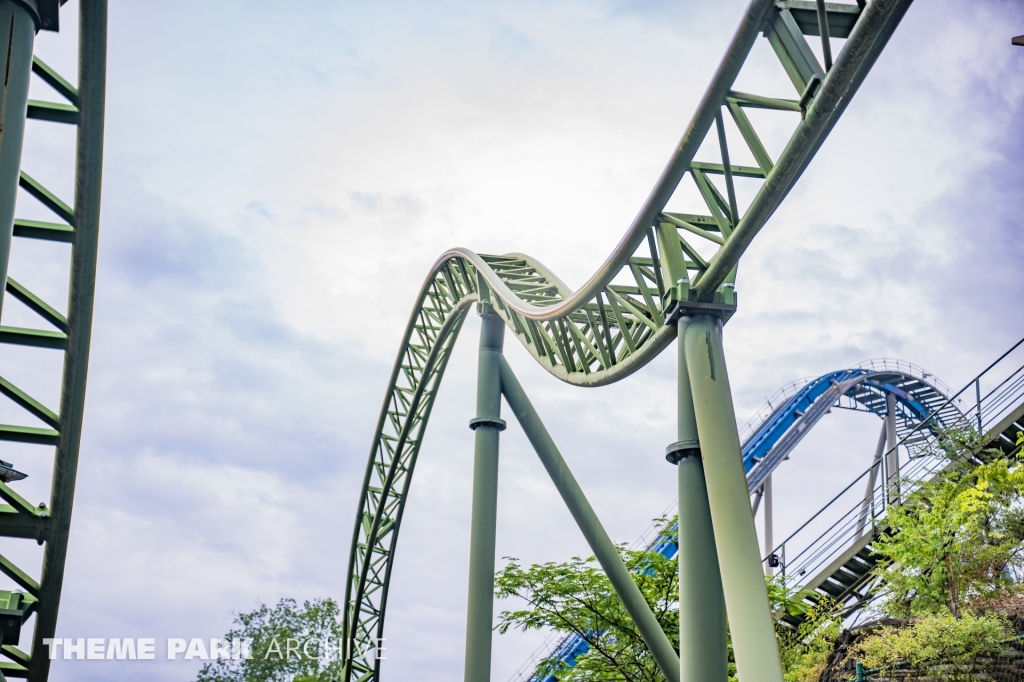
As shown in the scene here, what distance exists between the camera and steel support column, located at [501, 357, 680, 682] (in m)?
11.1

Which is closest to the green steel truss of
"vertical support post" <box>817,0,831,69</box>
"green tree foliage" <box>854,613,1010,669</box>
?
"vertical support post" <box>817,0,831,69</box>

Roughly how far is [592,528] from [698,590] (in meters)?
3.45

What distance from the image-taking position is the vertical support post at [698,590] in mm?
8586

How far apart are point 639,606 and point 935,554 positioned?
4.59 meters

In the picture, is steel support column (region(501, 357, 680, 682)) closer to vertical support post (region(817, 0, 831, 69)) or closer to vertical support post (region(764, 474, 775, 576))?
vertical support post (region(817, 0, 831, 69))

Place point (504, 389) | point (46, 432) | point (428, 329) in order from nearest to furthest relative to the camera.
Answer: point (46, 432)
point (504, 389)
point (428, 329)

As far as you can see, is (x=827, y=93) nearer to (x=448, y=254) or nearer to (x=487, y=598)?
(x=487, y=598)

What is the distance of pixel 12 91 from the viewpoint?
5.62 metres

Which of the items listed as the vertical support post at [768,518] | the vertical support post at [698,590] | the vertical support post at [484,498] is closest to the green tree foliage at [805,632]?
the vertical support post at [484,498]

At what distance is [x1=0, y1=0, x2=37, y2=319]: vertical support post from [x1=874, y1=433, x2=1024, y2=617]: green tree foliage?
10.8 meters

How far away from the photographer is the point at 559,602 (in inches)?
640

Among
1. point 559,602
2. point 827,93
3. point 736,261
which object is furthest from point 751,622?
point 559,602

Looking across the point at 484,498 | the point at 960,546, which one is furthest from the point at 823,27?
the point at 960,546

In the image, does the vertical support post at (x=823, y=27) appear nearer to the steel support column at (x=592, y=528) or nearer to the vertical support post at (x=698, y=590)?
the vertical support post at (x=698, y=590)
